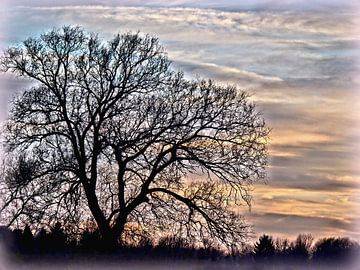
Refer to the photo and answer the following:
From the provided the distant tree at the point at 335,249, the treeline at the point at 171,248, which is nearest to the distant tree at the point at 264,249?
the treeline at the point at 171,248

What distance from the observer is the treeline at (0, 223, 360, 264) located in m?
15.0

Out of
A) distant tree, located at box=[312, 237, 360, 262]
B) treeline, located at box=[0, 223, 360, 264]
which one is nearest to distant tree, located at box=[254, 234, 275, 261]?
treeline, located at box=[0, 223, 360, 264]

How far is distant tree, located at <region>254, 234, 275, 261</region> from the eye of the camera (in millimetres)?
15164

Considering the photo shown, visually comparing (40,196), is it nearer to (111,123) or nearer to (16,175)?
(16,175)

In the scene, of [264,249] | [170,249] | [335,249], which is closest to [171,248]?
[170,249]

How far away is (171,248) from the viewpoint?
16078 millimetres

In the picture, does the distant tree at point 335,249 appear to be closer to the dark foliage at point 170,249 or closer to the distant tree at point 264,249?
the dark foliage at point 170,249

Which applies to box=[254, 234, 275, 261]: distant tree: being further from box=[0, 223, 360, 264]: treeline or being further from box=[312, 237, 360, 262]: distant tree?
box=[312, 237, 360, 262]: distant tree

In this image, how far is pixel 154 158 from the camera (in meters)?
17.0

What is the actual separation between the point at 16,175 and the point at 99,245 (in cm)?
199

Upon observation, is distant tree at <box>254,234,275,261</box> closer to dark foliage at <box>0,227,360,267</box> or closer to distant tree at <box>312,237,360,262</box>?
dark foliage at <box>0,227,360,267</box>

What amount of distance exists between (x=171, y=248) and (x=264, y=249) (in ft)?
5.49

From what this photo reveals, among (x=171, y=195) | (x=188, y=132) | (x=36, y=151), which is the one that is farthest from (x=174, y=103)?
(x=36, y=151)

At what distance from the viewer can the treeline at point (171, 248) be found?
49.4 feet
